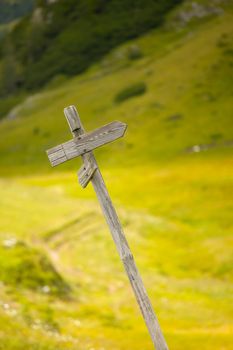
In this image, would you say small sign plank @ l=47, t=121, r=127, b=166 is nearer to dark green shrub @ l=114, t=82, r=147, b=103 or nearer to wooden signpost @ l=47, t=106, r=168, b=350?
wooden signpost @ l=47, t=106, r=168, b=350

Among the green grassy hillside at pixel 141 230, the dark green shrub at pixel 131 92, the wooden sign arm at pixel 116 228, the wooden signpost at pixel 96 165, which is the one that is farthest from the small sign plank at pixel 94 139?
the dark green shrub at pixel 131 92

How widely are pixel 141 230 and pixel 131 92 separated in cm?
12271

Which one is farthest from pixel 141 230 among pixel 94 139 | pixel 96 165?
pixel 94 139

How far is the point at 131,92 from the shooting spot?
628 feet

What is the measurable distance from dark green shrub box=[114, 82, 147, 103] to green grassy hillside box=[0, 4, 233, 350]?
283 inches

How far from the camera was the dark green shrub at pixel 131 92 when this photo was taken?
7456 inches

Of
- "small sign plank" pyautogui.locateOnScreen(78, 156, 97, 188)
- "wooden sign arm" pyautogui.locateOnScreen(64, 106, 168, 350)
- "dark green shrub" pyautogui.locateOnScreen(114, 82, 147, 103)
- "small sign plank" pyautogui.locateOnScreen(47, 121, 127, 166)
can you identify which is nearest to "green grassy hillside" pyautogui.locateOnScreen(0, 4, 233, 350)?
"dark green shrub" pyautogui.locateOnScreen(114, 82, 147, 103)

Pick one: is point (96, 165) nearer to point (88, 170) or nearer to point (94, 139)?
point (88, 170)

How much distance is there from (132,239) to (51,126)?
130967 mm

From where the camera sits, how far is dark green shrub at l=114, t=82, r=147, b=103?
7456 inches

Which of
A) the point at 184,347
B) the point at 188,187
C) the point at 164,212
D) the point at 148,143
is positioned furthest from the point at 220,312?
the point at 148,143

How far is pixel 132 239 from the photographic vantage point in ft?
225

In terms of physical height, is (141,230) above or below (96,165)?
above

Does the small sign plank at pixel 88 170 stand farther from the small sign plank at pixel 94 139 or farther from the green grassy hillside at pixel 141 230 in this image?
the green grassy hillside at pixel 141 230
